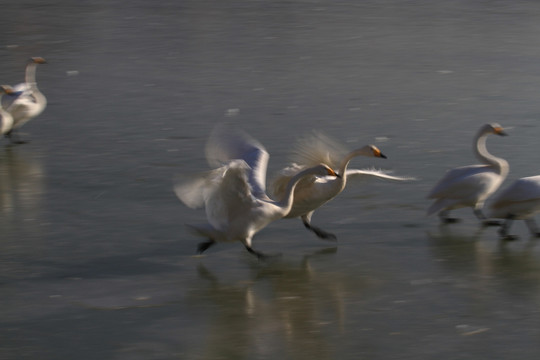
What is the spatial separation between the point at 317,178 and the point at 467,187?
0.94 meters

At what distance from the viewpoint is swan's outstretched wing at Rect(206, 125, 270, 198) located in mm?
5750

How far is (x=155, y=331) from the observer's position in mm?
4422

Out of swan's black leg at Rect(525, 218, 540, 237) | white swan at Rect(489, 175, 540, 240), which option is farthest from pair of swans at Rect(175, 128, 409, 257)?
swan's black leg at Rect(525, 218, 540, 237)

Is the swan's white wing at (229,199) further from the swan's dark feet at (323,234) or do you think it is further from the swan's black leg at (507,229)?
the swan's black leg at (507,229)

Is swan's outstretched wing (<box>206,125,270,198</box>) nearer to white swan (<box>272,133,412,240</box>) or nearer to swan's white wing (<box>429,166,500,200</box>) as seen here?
white swan (<box>272,133,412,240</box>)

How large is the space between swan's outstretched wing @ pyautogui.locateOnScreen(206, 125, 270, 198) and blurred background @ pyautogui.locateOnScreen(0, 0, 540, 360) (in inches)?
16.1

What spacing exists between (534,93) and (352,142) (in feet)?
7.97

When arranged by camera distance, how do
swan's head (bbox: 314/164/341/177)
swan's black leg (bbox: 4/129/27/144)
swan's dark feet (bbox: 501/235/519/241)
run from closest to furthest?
swan's head (bbox: 314/164/341/177) → swan's dark feet (bbox: 501/235/519/241) → swan's black leg (bbox: 4/129/27/144)

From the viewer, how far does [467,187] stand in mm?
6012

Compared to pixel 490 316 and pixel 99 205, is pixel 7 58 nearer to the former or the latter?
pixel 99 205

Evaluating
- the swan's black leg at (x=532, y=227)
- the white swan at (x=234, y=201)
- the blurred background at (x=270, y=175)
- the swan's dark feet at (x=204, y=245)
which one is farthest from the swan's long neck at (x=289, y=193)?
the swan's black leg at (x=532, y=227)

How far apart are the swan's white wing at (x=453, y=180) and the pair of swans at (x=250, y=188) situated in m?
0.33

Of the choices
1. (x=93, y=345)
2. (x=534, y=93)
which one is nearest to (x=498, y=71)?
(x=534, y=93)

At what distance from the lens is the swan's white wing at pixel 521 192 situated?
5.69 m
